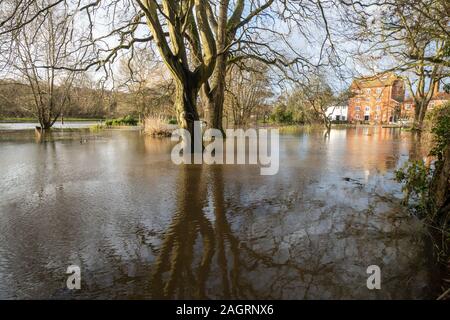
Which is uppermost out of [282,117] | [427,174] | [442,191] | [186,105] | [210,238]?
[282,117]

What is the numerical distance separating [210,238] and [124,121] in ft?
125

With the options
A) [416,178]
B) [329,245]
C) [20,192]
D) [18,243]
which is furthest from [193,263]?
[20,192]

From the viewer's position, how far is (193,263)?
3.01 meters

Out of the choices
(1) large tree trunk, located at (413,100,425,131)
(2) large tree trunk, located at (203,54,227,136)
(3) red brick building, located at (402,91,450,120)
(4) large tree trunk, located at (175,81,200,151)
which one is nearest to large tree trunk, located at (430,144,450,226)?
(3) red brick building, located at (402,91,450,120)

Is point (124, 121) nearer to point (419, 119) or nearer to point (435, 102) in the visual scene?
point (419, 119)

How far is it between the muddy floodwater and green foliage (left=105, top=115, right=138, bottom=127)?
32399 millimetres

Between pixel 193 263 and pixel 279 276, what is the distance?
85 cm

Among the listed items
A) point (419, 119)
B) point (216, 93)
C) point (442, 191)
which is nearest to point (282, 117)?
point (419, 119)

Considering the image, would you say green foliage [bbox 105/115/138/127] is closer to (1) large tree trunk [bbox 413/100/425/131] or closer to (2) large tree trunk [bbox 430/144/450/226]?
(1) large tree trunk [bbox 413/100/425/131]

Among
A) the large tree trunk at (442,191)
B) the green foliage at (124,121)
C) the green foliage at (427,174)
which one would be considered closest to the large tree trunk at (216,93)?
the green foliage at (427,174)

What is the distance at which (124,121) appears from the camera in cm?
3916

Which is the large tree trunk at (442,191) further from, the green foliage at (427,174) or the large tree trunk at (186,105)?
the large tree trunk at (186,105)
